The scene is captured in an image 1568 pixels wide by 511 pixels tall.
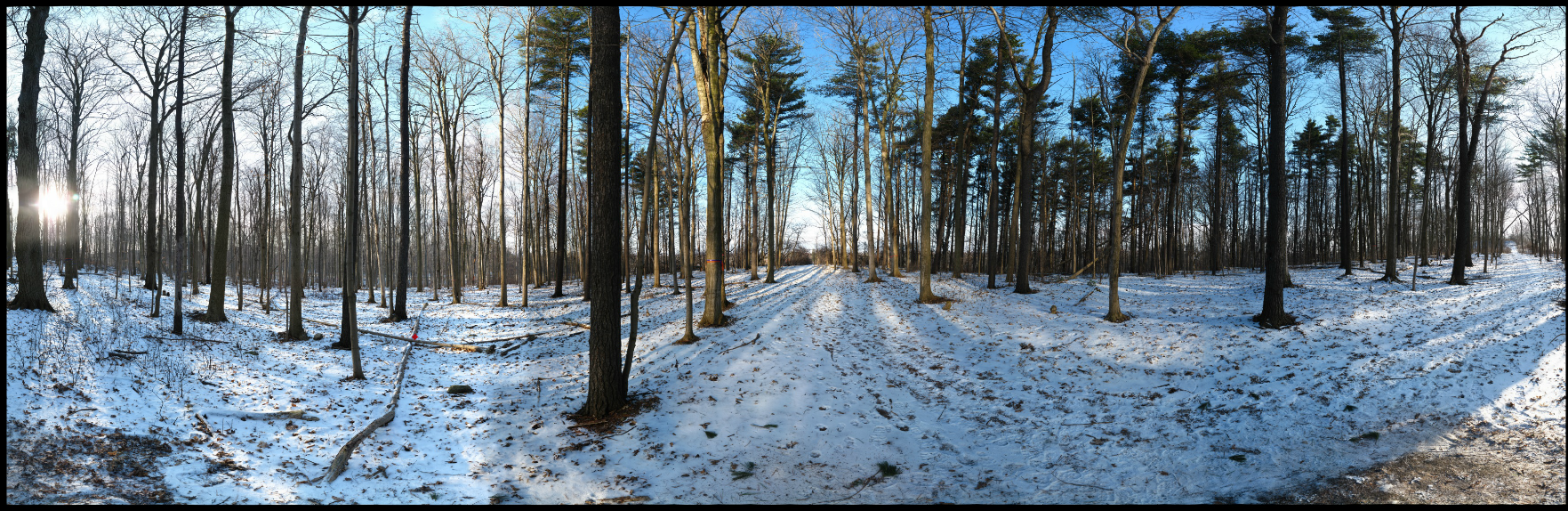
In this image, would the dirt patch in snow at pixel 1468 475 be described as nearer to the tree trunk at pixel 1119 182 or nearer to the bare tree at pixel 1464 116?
the tree trunk at pixel 1119 182

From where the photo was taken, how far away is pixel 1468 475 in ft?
15.4

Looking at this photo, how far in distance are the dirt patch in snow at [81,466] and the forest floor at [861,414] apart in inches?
1.0

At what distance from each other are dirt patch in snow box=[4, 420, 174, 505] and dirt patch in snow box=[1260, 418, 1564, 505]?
9.28m

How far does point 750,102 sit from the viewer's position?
21.1m

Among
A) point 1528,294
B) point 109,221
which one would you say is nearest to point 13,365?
point 1528,294

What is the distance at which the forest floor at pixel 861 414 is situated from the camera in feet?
16.1

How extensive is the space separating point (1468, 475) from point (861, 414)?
5392 millimetres

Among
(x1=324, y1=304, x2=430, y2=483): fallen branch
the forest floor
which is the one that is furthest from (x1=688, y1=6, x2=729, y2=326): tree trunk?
(x1=324, y1=304, x2=430, y2=483): fallen branch

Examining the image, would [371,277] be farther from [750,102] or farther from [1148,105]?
[1148,105]

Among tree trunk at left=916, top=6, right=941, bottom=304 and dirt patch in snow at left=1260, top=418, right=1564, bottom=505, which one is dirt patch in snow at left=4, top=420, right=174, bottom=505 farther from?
tree trunk at left=916, top=6, right=941, bottom=304

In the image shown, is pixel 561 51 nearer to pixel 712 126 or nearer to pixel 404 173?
pixel 404 173

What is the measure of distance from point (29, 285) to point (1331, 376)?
20.1m

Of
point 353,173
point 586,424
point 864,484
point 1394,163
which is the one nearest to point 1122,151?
point 864,484

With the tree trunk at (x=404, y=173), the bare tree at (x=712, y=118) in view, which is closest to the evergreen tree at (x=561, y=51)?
the tree trunk at (x=404, y=173)
